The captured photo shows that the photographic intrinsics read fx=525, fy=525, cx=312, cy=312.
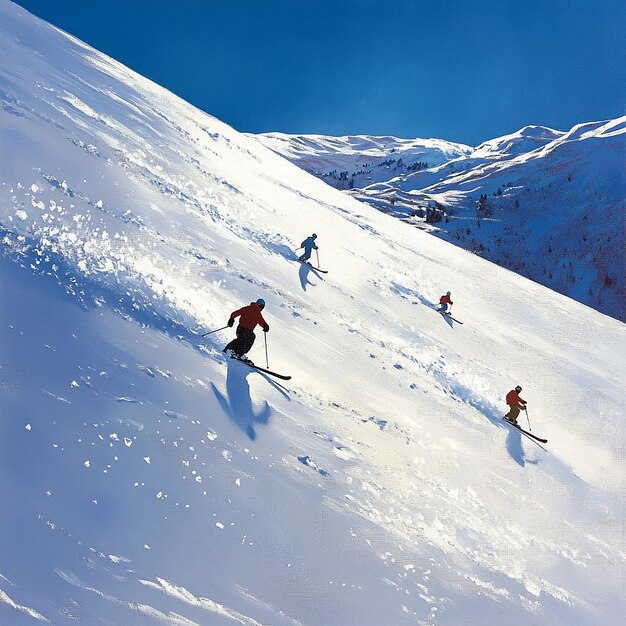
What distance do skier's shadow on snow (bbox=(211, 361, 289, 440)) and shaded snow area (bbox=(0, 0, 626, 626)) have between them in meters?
0.04

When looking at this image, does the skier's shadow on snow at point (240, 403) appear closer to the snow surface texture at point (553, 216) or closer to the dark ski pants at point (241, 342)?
the dark ski pants at point (241, 342)

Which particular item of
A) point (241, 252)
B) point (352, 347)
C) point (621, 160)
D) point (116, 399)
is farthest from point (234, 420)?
point (621, 160)

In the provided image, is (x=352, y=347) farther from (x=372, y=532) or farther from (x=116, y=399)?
(x=116, y=399)

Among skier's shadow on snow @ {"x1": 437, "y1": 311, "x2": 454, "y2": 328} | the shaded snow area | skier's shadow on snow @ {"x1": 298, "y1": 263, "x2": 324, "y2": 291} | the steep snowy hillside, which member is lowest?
the shaded snow area

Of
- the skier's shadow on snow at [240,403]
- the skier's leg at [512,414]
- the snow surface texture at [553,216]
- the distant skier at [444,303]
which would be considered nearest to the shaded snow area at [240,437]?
the skier's shadow on snow at [240,403]

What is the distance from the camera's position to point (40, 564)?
4305 mm

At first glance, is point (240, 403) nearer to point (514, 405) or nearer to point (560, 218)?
point (514, 405)

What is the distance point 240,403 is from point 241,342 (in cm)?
161

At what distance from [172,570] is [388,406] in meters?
6.58

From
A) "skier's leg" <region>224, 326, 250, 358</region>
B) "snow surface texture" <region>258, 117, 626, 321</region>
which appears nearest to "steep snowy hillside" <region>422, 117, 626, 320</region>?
"snow surface texture" <region>258, 117, 626, 321</region>

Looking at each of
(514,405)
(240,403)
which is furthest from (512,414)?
(240,403)

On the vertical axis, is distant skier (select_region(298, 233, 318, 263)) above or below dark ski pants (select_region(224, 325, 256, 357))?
above

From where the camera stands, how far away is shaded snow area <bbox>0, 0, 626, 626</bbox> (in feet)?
16.2

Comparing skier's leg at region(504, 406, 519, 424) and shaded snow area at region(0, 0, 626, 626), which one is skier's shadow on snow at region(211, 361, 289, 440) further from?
skier's leg at region(504, 406, 519, 424)
